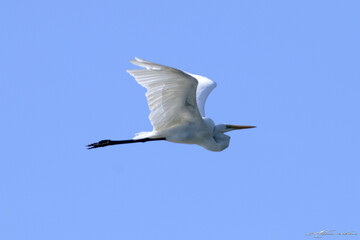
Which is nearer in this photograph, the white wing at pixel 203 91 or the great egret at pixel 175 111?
the great egret at pixel 175 111

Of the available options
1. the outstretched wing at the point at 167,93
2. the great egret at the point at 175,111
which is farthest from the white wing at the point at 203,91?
the outstretched wing at the point at 167,93

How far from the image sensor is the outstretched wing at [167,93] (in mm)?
8742

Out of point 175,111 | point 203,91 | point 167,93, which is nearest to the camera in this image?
point 167,93

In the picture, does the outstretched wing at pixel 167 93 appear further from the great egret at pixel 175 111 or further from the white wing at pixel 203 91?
the white wing at pixel 203 91

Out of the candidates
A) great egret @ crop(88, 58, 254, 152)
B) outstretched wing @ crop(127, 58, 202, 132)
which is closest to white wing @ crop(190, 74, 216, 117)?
great egret @ crop(88, 58, 254, 152)

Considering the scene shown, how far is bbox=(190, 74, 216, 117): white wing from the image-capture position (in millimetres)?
11375

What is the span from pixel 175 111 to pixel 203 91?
1.89 m

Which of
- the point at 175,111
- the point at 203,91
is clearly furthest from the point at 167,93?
the point at 203,91

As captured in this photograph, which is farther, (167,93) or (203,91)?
(203,91)

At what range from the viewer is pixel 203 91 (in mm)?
11727

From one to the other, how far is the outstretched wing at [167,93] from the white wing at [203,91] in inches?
Answer: 42.9

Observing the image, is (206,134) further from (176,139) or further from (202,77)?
(202,77)

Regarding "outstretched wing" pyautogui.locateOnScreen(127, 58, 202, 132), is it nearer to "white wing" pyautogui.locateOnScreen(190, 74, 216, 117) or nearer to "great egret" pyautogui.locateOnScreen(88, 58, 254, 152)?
"great egret" pyautogui.locateOnScreen(88, 58, 254, 152)

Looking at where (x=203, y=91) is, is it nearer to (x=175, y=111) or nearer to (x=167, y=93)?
(x=175, y=111)
